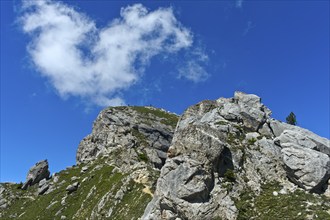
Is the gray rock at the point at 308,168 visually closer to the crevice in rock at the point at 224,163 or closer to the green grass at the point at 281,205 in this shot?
the green grass at the point at 281,205

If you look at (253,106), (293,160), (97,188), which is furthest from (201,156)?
(97,188)

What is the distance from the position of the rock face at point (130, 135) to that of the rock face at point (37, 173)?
1680cm

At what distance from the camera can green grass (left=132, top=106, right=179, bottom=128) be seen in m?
167

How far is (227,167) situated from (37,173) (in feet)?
357

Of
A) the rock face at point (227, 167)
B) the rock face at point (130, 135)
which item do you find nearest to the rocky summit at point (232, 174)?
the rock face at point (227, 167)

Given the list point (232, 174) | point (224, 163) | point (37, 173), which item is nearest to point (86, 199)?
point (37, 173)

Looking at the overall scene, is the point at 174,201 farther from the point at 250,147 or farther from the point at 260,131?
the point at 260,131

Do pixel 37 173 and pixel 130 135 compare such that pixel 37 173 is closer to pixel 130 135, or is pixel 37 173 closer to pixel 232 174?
pixel 130 135

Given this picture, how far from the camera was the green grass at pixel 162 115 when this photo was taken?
167075 millimetres

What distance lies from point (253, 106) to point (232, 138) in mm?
13305

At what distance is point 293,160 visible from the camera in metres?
52.9

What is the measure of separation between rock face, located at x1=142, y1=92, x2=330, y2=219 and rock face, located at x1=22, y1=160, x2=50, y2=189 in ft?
325

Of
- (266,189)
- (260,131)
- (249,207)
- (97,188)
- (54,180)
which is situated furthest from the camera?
(54,180)

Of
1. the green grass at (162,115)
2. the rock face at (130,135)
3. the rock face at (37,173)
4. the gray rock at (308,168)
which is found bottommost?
the gray rock at (308,168)
